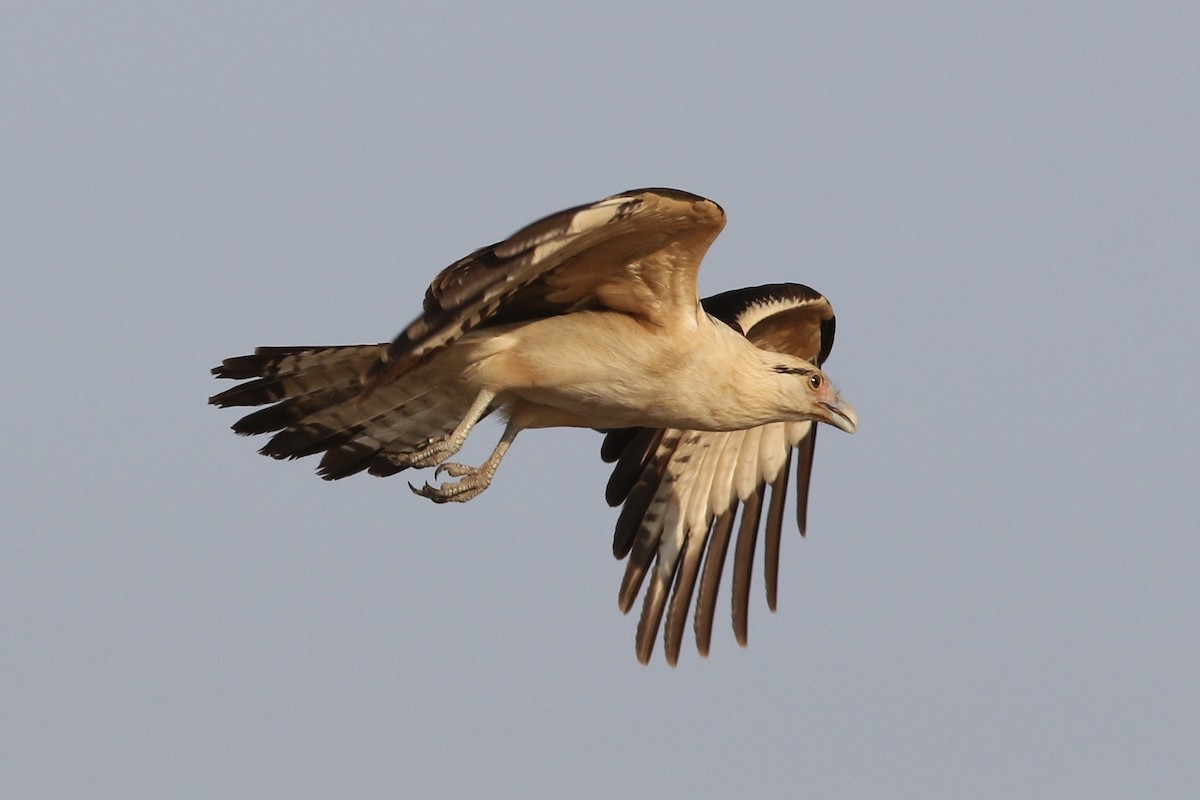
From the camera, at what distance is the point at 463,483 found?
1071 cm

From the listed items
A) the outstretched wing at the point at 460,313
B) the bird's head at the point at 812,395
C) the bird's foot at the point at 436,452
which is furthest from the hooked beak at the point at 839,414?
the bird's foot at the point at 436,452

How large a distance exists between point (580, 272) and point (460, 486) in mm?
1531

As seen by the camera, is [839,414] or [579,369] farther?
[839,414]

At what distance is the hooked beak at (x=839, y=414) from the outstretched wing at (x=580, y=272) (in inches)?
47.8

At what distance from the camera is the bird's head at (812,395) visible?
10.8m

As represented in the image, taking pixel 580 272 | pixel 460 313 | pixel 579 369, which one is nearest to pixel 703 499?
pixel 579 369

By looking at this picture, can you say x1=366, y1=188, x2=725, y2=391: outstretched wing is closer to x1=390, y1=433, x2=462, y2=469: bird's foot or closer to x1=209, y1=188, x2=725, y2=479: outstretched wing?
x1=209, y1=188, x2=725, y2=479: outstretched wing

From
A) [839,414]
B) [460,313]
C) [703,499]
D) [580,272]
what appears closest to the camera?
[460,313]

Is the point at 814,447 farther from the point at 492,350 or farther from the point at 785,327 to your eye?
the point at 492,350

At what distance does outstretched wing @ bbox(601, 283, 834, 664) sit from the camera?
1270 cm

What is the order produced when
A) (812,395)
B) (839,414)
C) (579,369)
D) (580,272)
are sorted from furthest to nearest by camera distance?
(839,414)
(812,395)
(579,369)
(580,272)

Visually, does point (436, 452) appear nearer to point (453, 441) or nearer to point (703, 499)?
point (453, 441)

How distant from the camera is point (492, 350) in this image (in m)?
10.4

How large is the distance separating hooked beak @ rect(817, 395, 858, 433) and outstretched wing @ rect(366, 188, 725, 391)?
121 cm
